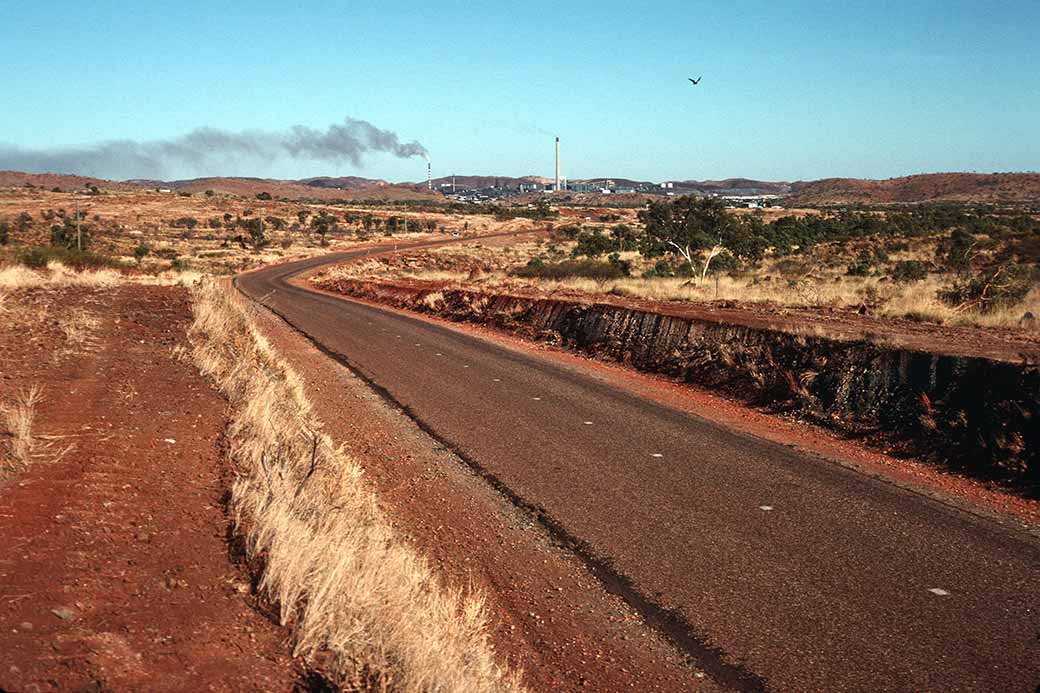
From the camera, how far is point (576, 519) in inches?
353

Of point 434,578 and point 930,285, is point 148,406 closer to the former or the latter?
point 434,578

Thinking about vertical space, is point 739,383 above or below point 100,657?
below

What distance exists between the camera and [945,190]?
172m

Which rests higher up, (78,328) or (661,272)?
(78,328)

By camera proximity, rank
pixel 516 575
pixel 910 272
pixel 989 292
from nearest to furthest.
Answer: pixel 516 575, pixel 989 292, pixel 910 272

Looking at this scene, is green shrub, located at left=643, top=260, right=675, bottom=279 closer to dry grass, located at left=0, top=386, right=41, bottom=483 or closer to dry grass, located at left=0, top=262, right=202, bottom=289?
dry grass, located at left=0, top=262, right=202, bottom=289

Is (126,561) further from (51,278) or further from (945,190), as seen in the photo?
(945,190)

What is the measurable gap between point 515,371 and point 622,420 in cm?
490

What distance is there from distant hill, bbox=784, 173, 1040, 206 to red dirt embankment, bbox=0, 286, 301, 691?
15318cm

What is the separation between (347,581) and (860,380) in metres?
10.2

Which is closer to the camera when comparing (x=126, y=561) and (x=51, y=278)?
(x=126, y=561)

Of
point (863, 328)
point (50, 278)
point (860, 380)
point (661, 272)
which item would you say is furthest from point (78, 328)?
point (661, 272)

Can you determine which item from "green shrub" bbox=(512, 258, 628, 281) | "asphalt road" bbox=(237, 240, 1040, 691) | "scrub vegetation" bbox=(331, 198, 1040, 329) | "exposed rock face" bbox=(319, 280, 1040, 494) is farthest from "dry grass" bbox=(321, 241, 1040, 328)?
"asphalt road" bbox=(237, 240, 1040, 691)

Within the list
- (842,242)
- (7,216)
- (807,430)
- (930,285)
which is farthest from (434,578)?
(7,216)
